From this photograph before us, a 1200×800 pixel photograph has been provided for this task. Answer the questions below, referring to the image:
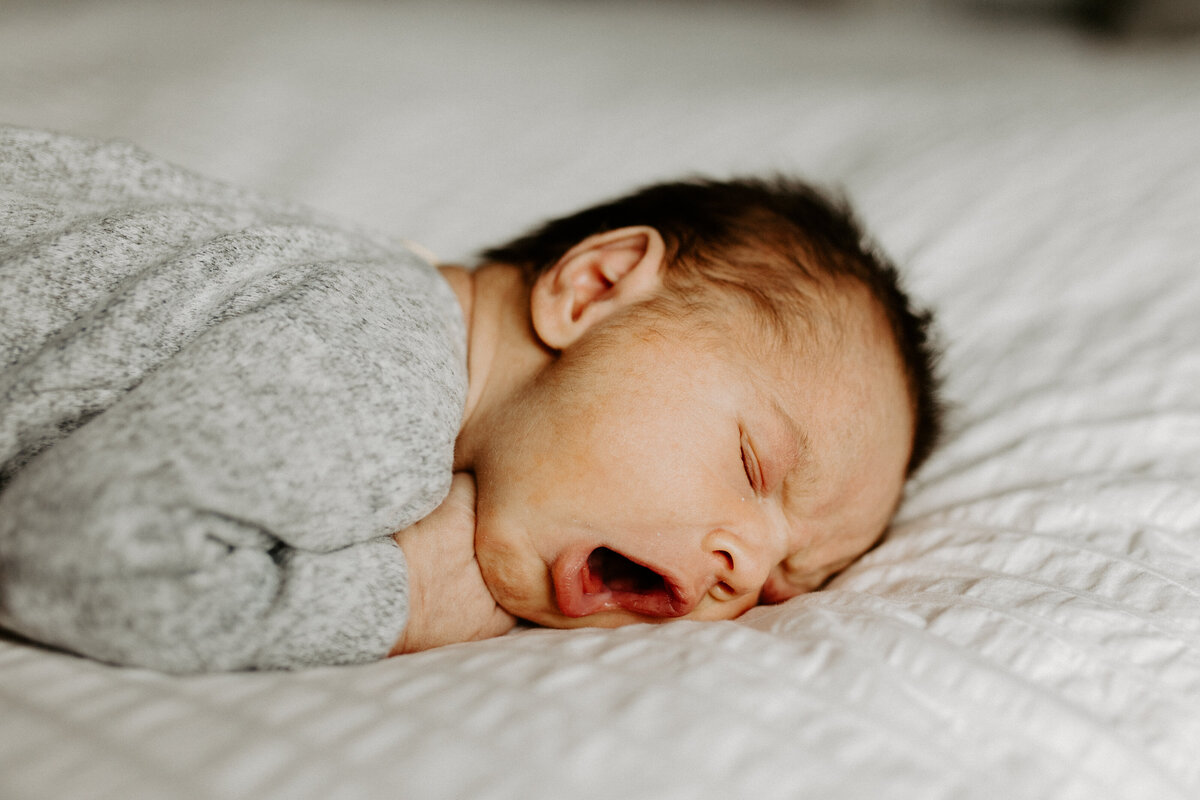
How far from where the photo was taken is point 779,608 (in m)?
0.77

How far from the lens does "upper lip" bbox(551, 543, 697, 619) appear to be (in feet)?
2.59

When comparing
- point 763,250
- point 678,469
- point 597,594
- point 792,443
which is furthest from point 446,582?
point 763,250

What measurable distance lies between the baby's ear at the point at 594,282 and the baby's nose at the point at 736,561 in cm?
26

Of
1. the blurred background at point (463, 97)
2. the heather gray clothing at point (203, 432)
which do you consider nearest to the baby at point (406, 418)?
the heather gray clothing at point (203, 432)

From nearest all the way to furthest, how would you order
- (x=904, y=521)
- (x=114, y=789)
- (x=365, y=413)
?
(x=114, y=789) → (x=365, y=413) → (x=904, y=521)

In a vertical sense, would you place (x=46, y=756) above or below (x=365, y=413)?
below

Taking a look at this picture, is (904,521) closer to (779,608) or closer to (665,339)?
(779,608)

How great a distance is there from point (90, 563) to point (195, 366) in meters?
0.17

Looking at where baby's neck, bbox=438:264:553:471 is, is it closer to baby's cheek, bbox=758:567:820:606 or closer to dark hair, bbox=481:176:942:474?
dark hair, bbox=481:176:942:474

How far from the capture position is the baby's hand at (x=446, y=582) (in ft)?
2.58

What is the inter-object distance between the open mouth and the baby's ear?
231 mm

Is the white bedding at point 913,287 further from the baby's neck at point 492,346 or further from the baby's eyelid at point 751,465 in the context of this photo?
the baby's neck at point 492,346

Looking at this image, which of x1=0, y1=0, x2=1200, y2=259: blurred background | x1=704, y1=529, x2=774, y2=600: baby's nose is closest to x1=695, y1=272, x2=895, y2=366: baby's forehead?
x1=704, y1=529, x2=774, y2=600: baby's nose

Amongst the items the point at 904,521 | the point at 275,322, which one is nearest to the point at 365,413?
the point at 275,322
